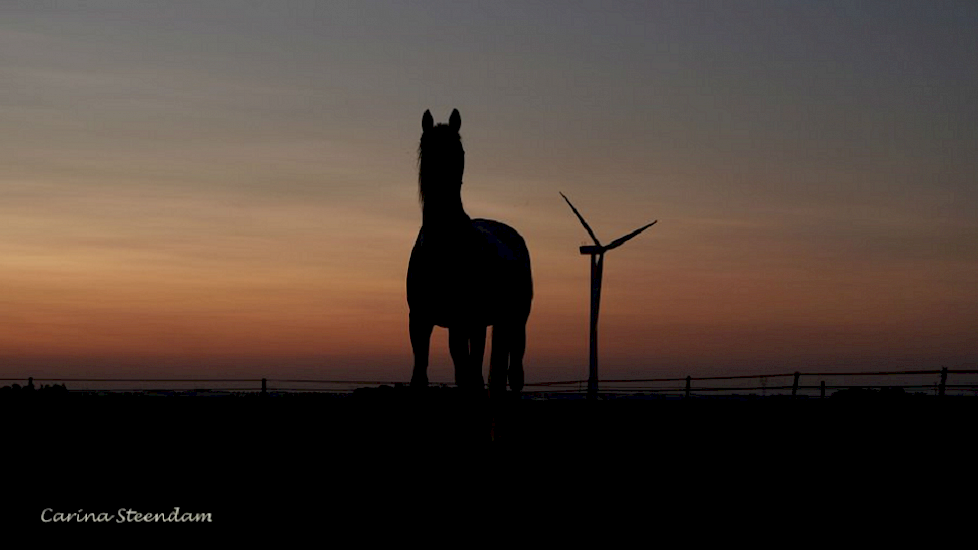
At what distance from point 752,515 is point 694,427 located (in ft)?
44.7

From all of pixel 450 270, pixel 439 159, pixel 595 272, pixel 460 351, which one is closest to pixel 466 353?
pixel 460 351

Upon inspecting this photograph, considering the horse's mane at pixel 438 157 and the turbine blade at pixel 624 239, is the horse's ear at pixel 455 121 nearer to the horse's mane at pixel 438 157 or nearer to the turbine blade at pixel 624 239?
the horse's mane at pixel 438 157

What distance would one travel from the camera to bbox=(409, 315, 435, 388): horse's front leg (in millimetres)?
17719

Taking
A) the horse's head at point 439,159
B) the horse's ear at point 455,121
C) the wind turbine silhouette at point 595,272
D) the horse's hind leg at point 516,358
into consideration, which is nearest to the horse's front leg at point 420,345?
the horse's head at point 439,159

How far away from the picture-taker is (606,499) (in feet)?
48.1

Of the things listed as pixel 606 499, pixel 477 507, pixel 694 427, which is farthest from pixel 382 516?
pixel 694 427

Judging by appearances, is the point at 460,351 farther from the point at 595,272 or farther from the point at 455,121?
the point at 595,272

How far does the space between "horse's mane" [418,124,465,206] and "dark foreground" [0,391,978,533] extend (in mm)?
3032

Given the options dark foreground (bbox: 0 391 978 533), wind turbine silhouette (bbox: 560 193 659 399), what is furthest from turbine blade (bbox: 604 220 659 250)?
dark foreground (bbox: 0 391 978 533)

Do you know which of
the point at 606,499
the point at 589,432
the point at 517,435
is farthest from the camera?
the point at 589,432

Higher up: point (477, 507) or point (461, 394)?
point (461, 394)

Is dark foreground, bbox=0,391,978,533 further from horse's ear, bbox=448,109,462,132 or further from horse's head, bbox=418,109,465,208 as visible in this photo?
horse's ear, bbox=448,109,462,132

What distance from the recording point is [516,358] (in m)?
22.4

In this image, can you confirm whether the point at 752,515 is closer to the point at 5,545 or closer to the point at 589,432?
A: the point at 5,545
